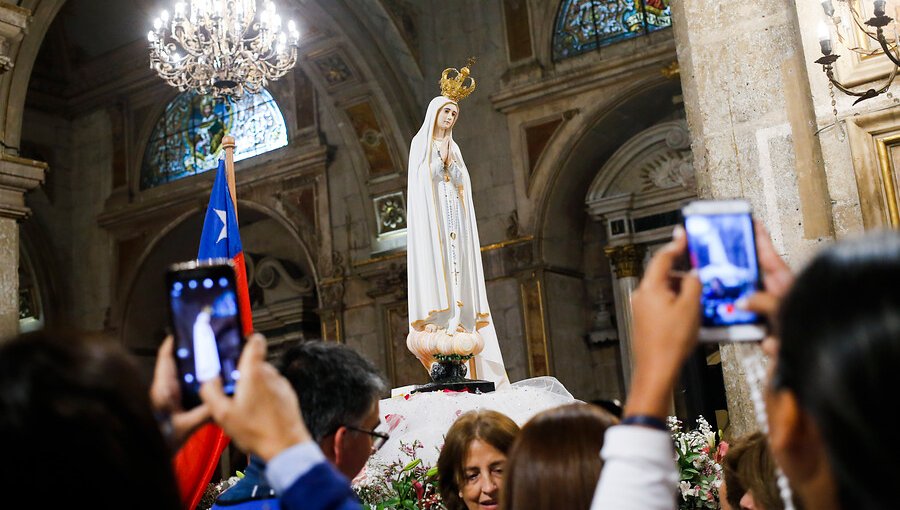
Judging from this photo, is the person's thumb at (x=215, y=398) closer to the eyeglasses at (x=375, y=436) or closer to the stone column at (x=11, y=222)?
the eyeglasses at (x=375, y=436)

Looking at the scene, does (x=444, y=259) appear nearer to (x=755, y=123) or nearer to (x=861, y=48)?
(x=755, y=123)

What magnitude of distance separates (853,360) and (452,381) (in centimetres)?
496

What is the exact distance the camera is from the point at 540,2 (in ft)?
40.5

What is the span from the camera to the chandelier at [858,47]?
389 cm

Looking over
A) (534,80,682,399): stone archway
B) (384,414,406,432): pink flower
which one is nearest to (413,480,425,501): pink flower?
(384,414,406,432): pink flower

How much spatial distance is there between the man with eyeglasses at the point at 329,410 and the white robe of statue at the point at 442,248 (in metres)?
3.93

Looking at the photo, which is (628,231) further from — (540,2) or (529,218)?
(540,2)

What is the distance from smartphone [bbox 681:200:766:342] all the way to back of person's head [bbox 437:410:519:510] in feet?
6.12

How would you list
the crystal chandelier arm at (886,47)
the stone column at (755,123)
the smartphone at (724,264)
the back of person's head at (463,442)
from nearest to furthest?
the smartphone at (724,264) < the back of person's head at (463,442) < the crystal chandelier arm at (886,47) < the stone column at (755,123)

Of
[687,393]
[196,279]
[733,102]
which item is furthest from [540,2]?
[196,279]

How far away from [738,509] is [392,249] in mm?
10500

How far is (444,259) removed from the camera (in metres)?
6.00

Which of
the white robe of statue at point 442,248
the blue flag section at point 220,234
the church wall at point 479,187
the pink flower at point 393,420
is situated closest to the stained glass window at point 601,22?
the church wall at point 479,187

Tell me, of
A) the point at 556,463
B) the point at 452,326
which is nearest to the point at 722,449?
the point at 556,463
